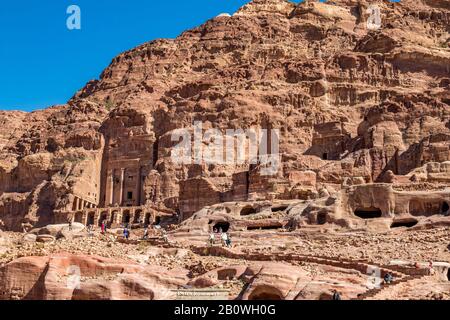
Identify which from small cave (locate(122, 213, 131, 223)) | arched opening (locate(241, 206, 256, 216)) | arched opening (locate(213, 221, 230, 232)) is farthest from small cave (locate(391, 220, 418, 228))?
small cave (locate(122, 213, 131, 223))

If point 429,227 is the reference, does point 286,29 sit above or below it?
above

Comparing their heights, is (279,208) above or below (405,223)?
above

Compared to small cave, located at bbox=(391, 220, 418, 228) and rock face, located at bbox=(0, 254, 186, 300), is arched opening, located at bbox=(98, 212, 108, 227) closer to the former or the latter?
small cave, located at bbox=(391, 220, 418, 228)

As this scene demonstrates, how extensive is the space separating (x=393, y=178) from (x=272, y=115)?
1393 inches

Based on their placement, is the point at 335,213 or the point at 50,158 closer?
the point at 335,213

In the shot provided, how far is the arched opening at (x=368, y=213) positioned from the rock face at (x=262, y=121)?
0.18 m

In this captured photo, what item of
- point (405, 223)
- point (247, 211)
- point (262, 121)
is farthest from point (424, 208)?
point (262, 121)

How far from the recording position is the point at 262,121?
327ft

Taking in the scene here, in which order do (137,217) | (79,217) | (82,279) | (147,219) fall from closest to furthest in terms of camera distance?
(82,279), (147,219), (137,217), (79,217)

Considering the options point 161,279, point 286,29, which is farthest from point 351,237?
point 286,29

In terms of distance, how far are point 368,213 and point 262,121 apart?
41769 millimetres

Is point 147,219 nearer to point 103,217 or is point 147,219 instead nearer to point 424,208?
point 103,217

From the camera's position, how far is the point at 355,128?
318ft
